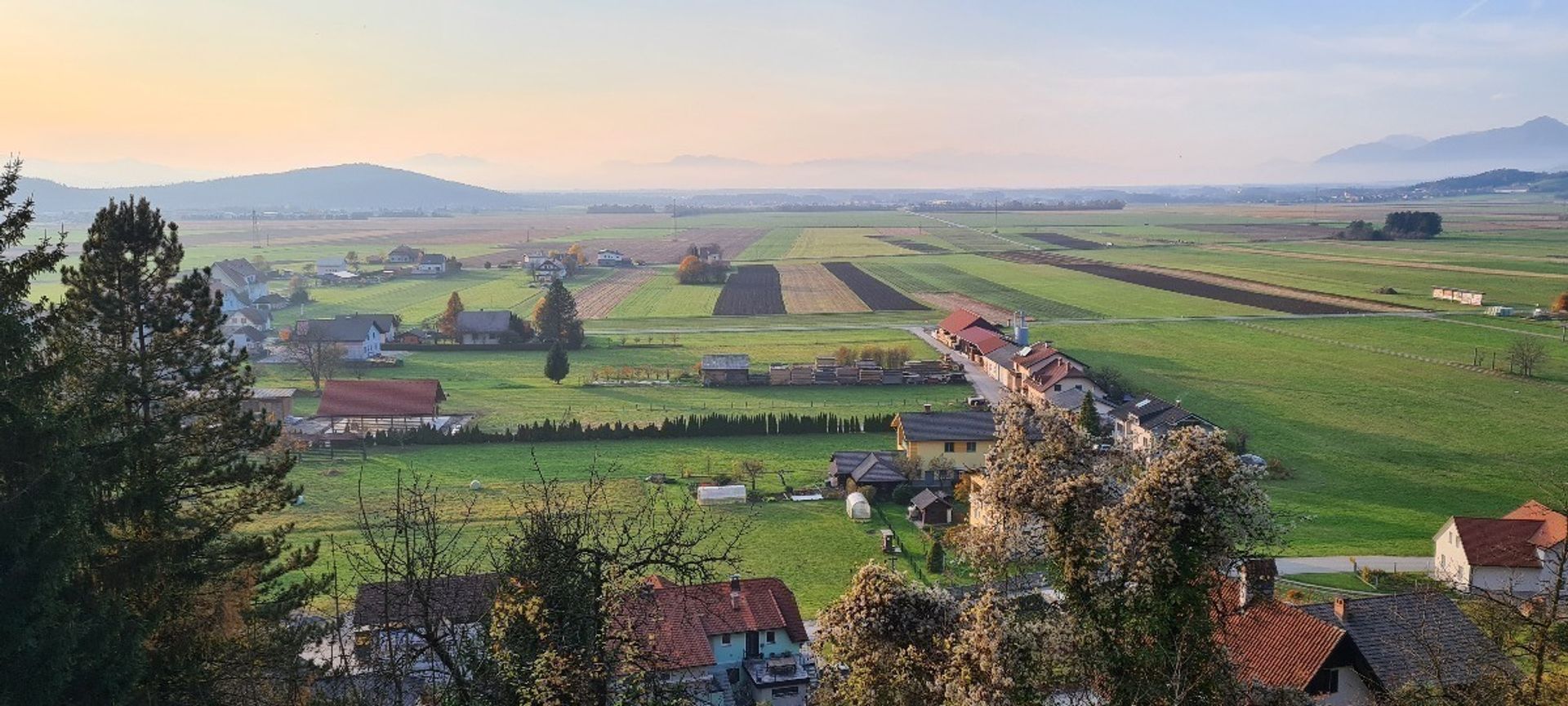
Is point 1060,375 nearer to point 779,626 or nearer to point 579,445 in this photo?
point 579,445

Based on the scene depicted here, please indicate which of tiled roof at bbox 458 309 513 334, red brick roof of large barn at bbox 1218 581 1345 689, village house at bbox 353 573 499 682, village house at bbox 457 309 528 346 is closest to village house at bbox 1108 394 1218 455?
red brick roof of large barn at bbox 1218 581 1345 689

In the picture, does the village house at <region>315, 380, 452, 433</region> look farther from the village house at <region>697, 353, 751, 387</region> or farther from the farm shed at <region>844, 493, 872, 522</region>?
the farm shed at <region>844, 493, 872, 522</region>

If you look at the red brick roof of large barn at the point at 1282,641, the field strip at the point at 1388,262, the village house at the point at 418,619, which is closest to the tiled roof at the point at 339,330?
the village house at the point at 418,619

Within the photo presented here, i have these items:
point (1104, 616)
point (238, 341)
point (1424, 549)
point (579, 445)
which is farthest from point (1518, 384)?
point (238, 341)

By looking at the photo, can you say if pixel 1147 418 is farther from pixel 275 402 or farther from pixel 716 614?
pixel 275 402

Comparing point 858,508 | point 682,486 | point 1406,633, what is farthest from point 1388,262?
point 1406,633

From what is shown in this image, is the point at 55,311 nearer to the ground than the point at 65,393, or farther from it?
farther from it

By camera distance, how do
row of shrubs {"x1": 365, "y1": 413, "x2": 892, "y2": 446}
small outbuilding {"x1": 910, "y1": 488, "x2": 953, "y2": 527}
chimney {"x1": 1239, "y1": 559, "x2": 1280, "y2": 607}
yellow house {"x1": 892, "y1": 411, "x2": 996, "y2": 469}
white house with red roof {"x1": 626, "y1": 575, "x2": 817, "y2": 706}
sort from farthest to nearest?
row of shrubs {"x1": 365, "y1": 413, "x2": 892, "y2": 446}
yellow house {"x1": 892, "y1": 411, "x2": 996, "y2": 469}
small outbuilding {"x1": 910, "y1": 488, "x2": 953, "y2": 527}
white house with red roof {"x1": 626, "y1": 575, "x2": 817, "y2": 706}
chimney {"x1": 1239, "y1": 559, "x2": 1280, "y2": 607}
